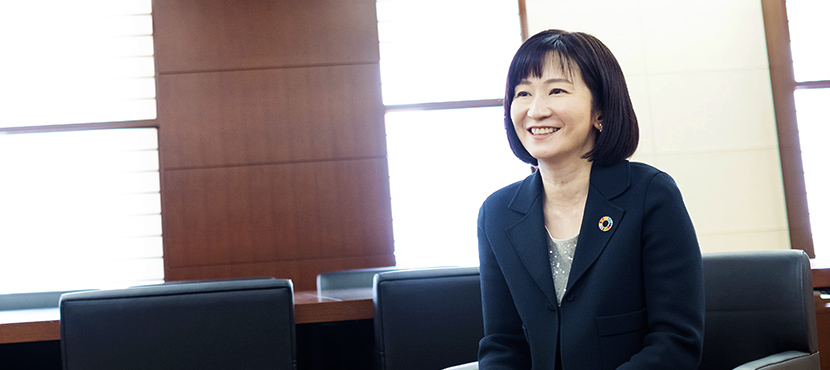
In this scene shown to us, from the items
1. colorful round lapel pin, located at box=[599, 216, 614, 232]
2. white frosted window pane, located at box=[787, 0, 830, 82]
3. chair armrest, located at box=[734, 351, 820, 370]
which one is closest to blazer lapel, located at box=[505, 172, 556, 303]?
colorful round lapel pin, located at box=[599, 216, 614, 232]

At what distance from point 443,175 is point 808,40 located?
2.84m

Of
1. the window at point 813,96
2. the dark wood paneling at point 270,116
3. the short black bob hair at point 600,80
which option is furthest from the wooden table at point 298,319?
the window at point 813,96

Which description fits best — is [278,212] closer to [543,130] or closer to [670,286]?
[543,130]

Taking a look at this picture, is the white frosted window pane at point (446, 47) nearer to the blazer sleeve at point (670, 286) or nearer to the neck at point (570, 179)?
the neck at point (570, 179)

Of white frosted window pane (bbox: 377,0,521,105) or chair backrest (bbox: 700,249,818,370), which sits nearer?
chair backrest (bbox: 700,249,818,370)

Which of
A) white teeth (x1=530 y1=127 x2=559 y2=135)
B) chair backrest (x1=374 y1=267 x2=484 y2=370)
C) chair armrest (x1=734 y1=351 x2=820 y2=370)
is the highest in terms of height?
white teeth (x1=530 y1=127 x2=559 y2=135)

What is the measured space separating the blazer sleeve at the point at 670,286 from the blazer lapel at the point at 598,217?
0.06 meters

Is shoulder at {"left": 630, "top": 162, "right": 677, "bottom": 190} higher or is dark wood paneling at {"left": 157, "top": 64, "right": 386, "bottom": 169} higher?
dark wood paneling at {"left": 157, "top": 64, "right": 386, "bottom": 169}

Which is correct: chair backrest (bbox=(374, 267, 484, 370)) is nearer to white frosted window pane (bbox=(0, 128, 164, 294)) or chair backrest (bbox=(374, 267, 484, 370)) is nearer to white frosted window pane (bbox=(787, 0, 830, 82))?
white frosted window pane (bbox=(0, 128, 164, 294))

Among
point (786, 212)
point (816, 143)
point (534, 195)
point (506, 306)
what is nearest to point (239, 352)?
point (506, 306)

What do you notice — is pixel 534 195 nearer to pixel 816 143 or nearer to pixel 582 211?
pixel 582 211

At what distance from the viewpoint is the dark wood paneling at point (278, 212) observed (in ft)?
14.3

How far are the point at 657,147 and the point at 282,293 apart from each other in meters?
3.63

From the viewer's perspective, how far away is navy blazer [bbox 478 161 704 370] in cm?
118
